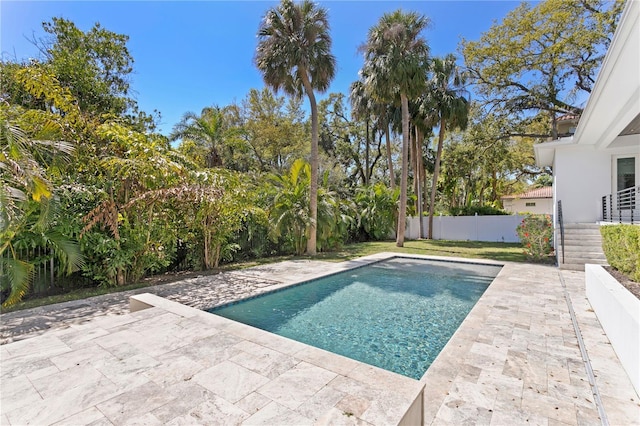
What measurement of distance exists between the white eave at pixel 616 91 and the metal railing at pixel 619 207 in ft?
6.24

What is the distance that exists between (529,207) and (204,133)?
36.1 meters

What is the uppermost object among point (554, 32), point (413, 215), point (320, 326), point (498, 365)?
point (554, 32)

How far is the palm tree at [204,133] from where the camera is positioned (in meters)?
18.8

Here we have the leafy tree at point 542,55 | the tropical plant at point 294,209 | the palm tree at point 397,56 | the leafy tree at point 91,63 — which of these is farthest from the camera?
the palm tree at point 397,56

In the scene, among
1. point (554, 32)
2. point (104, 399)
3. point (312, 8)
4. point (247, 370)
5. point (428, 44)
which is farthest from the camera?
point (428, 44)

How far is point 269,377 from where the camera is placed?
301 cm

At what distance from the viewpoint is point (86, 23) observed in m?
13.9

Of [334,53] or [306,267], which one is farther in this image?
[334,53]

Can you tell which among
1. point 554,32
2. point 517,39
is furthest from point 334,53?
point 554,32

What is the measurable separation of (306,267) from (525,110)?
14.9 meters

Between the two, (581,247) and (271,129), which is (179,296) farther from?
(271,129)

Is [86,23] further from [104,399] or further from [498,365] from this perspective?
[498,365]

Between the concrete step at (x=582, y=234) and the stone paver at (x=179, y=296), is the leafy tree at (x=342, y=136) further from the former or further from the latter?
the stone paver at (x=179, y=296)

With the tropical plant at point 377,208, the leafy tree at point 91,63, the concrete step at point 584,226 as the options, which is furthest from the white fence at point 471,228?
the leafy tree at point 91,63
